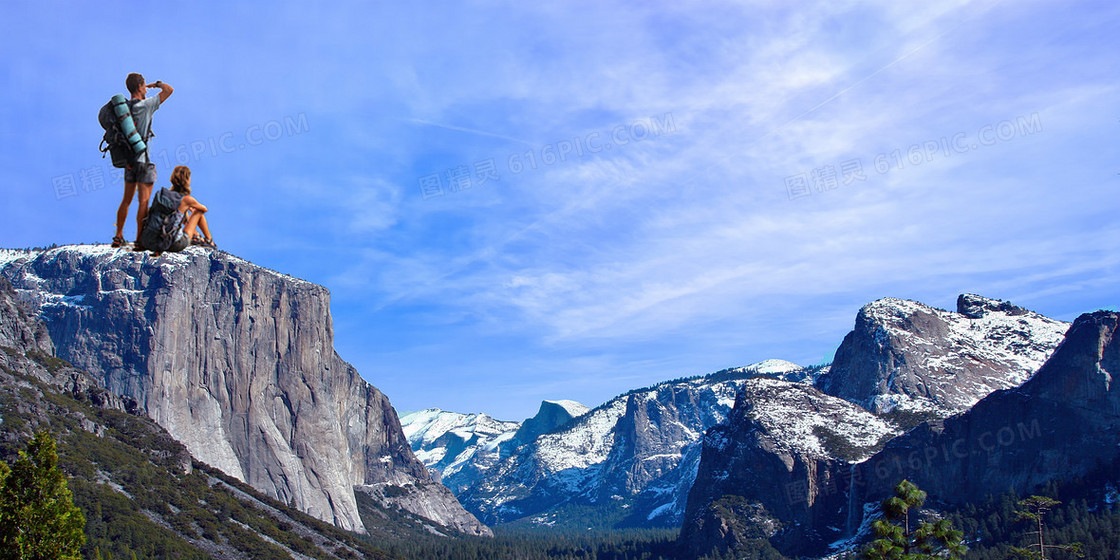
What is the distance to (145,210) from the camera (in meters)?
18.8

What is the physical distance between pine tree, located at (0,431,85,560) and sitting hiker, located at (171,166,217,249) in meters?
25.8

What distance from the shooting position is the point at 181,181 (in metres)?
19.2

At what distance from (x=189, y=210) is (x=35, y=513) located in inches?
1104

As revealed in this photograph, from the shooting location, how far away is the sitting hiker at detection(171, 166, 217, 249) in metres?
18.8

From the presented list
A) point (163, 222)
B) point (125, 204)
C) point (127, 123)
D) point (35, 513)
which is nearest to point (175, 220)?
point (163, 222)

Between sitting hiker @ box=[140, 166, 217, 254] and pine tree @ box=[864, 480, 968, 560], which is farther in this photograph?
pine tree @ box=[864, 480, 968, 560]

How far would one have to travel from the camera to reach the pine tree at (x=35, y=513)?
38.2 m

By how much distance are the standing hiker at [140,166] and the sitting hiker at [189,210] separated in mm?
532

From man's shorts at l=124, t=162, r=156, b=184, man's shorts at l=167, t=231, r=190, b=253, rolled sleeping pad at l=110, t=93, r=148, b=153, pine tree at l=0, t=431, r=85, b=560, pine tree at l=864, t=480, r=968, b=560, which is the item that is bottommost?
pine tree at l=864, t=480, r=968, b=560

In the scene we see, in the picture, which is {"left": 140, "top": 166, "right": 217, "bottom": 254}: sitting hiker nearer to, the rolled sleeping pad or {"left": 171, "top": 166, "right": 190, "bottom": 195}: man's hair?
{"left": 171, "top": 166, "right": 190, "bottom": 195}: man's hair

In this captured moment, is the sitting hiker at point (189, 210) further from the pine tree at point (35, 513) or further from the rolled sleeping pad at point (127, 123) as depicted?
the pine tree at point (35, 513)

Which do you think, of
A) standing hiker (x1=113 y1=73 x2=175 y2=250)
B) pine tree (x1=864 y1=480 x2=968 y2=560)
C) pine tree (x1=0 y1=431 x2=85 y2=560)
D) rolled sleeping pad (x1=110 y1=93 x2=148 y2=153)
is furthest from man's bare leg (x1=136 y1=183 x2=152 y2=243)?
pine tree (x1=864 y1=480 x2=968 y2=560)

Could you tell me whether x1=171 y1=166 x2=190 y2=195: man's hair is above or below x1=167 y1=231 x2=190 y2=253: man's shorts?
above

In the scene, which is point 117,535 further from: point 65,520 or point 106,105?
point 106,105
